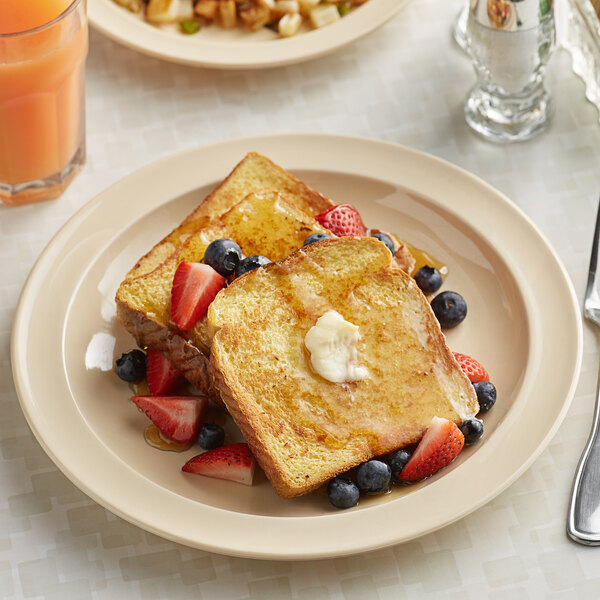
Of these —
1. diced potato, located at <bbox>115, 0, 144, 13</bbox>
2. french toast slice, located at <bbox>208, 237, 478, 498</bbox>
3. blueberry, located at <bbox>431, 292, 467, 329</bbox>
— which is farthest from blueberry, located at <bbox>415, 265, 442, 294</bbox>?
diced potato, located at <bbox>115, 0, 144, 13</bbox>

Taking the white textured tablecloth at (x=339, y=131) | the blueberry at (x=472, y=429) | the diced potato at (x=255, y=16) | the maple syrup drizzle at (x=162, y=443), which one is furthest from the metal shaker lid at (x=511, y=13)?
the maple syrup drizzle at (x=162, y=443)

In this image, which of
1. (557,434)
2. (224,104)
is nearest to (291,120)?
(224,104)

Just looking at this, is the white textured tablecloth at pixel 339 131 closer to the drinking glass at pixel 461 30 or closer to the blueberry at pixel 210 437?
the drinking glass at pixel 461 30

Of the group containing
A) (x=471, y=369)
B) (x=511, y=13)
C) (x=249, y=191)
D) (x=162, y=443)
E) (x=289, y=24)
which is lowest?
(x=162, y=443)

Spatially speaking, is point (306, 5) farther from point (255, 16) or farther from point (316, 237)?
point (316, 237)

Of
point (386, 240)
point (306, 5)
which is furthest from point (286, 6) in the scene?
point (386, 240)
